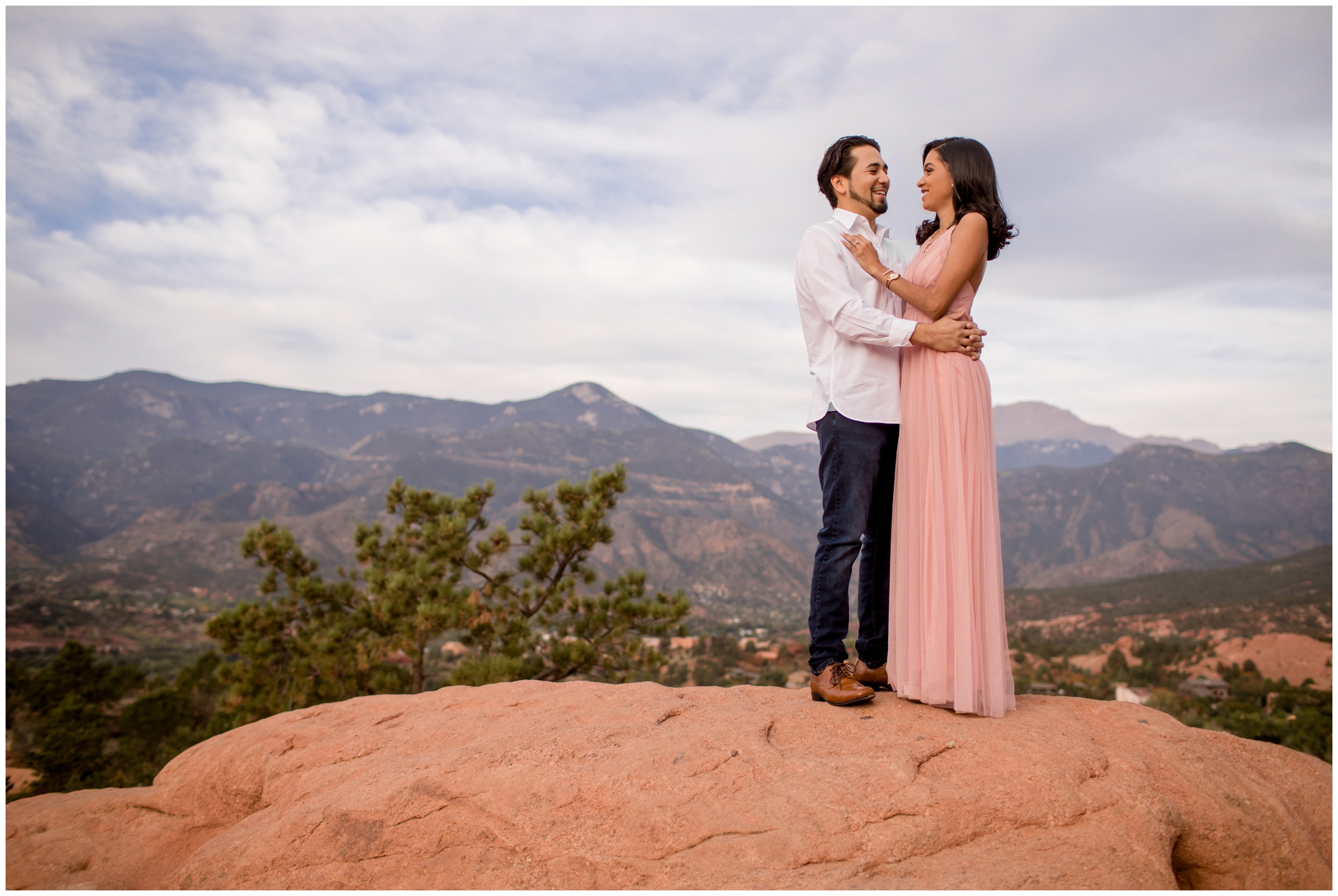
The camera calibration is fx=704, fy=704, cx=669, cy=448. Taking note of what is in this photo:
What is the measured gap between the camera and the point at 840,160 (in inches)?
162

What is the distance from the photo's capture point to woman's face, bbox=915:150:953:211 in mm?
3939

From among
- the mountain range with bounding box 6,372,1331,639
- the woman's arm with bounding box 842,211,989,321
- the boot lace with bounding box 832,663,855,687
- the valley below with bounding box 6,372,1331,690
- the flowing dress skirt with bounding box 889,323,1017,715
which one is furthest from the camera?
the mountain range with bounding box 6,372,1331,639

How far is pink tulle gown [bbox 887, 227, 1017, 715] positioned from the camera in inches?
141

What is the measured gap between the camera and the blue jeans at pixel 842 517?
12.5ft

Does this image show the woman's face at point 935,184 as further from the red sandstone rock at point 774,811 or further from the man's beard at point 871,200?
the red sandstone rock at point 774,811

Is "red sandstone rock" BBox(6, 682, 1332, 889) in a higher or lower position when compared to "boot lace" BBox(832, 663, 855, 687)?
lower

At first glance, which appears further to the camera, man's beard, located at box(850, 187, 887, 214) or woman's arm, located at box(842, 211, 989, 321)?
man's beard, located at box(850, 187, 887, 214)

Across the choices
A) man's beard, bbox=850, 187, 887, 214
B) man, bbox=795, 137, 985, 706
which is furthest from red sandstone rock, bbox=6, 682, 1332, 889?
man's beard, bbox=850, 187, 887, 214

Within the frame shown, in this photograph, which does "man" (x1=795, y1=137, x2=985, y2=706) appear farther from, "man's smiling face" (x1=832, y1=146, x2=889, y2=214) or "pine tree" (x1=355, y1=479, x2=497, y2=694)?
"pine tree" (x1=355, y1=479, x2=497, y2=694)

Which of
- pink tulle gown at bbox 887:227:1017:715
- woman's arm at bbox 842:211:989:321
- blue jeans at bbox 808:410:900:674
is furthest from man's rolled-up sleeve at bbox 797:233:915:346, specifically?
blue jeans at bbox 808:410:900:674

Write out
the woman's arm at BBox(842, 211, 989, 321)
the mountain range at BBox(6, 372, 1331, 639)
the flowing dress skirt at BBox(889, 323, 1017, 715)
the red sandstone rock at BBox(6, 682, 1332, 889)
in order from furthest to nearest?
the mountain range at BBox(6, 372, 1331, 639) < the woman's arm at BBox(842, 211, 989, 321) < the flowing dress skirt at BBox(889, 323, 1017, 715) < the red sandstone rock at BBox(6, 682, 1332, 889)

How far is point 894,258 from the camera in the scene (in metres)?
4.28

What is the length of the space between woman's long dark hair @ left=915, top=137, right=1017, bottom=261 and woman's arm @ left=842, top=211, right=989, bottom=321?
11cm

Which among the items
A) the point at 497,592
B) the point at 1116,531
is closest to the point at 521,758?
the point at 497,592
